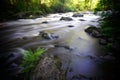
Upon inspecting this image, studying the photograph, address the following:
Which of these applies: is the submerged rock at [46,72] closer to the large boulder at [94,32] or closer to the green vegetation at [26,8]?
the large boulder at [94,32]

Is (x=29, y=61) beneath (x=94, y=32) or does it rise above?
beneath

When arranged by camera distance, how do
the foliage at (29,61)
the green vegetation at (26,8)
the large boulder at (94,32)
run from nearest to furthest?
the foliage at (29,61)
the large boulder at (94,32)
the green vegetation at (26,8)

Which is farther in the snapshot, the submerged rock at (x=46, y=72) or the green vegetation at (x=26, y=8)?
the green vegetation at (x=26, y=8)

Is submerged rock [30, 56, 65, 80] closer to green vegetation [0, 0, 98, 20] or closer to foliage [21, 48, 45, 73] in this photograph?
foliage [21, 48, 45, 73]

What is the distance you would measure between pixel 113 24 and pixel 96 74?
4.26m

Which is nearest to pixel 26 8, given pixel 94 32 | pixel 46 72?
pixel 94 32

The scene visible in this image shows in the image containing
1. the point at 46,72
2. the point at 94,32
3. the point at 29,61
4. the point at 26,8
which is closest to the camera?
the point at 46,72

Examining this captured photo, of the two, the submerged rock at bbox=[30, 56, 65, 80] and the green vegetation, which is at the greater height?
the green vegetation

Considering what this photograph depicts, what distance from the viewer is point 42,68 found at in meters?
4.05

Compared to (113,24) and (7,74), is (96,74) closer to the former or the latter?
(7,74)

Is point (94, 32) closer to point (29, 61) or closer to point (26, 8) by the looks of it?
point (29, 61)

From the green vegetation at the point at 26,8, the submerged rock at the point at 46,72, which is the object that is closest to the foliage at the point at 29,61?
the submerged rock at the point at 46,72

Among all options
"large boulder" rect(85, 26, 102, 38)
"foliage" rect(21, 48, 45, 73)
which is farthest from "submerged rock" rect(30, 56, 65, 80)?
"large boulder" rect(85, 26, 102, 38)

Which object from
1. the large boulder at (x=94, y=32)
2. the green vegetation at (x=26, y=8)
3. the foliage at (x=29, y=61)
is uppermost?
the green vegetation at (x=26, y=8)
